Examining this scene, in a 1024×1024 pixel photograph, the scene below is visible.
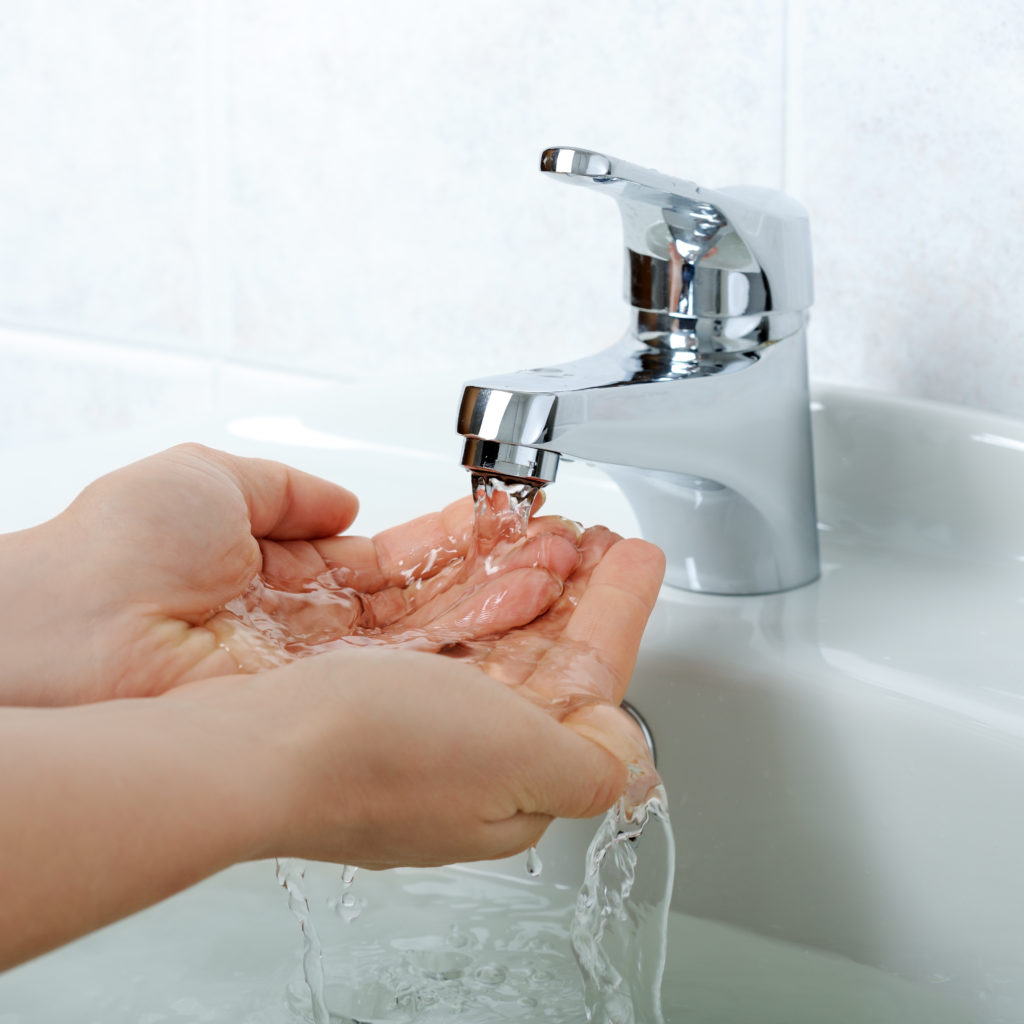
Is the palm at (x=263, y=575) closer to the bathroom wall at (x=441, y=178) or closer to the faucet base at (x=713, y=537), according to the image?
the faucet base at (x=713, y=537)

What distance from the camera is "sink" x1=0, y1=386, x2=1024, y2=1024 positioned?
0.41 meters

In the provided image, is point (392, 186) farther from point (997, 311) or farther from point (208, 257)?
point (997, 311)

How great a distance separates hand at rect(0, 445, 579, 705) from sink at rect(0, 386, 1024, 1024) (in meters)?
0.08

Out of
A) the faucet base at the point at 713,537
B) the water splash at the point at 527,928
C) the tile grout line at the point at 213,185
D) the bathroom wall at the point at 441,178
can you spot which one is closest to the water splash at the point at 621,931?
the water splash at the point at 527,928

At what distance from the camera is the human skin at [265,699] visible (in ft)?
0.92

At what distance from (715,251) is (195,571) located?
0.70 ft

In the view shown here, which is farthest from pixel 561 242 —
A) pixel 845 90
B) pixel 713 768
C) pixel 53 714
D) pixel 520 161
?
pixel 53 714

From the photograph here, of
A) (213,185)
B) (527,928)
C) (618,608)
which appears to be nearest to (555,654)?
(618,608)

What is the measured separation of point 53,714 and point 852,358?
0.38 meters

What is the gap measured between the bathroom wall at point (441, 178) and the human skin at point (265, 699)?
0.20 metres

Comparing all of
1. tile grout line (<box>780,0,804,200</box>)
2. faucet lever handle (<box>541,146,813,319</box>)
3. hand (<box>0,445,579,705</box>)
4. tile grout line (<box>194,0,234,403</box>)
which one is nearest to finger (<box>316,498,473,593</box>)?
hand (<box>0,445,579,705</box>)

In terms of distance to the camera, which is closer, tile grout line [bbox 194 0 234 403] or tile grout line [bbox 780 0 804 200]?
tile grout line [bbox 780 0 804 200]

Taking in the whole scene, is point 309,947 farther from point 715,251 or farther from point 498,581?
point 715,251

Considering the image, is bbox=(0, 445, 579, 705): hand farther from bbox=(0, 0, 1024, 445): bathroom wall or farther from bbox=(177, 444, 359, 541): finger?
bbox=(0, 0, 1024, 445): bathroom wall
